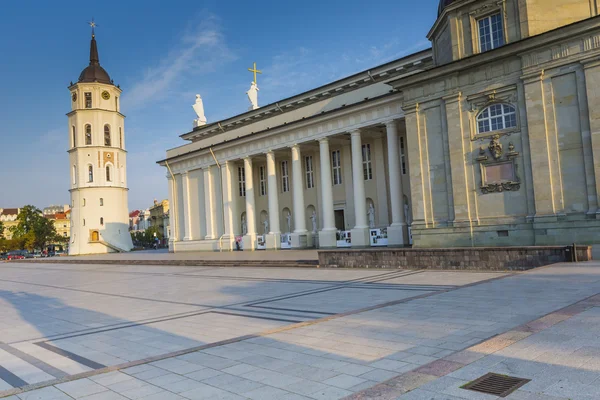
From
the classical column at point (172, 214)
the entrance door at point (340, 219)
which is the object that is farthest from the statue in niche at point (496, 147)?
the classical column at point (172, 214)

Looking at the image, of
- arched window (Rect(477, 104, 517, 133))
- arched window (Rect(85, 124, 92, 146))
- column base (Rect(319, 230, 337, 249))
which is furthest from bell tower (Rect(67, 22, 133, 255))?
arched window (Rect(477, 104, 517, 133))

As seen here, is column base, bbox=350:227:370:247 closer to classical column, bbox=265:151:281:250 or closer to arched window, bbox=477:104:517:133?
classical column, bbox=265:151:281:250

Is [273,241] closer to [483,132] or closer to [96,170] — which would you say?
[483,132]

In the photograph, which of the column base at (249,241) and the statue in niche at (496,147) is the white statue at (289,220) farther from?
the statue in niche at (496,147)

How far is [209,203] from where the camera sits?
148ft

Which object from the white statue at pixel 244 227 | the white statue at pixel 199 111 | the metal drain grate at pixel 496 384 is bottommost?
the metal drain grate at pixel 496 384

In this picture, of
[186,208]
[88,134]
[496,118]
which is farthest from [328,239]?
[88,134]

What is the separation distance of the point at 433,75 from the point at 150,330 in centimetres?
1968

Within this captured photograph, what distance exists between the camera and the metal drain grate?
469 cm

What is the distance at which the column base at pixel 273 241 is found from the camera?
38.5m

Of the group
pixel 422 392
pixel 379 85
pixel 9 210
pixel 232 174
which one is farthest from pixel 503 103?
pixel 9 210

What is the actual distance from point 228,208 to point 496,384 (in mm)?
39045

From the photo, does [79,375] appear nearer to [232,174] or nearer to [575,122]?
[575,122]

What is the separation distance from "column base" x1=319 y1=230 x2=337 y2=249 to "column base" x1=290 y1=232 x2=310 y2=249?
2.83m
